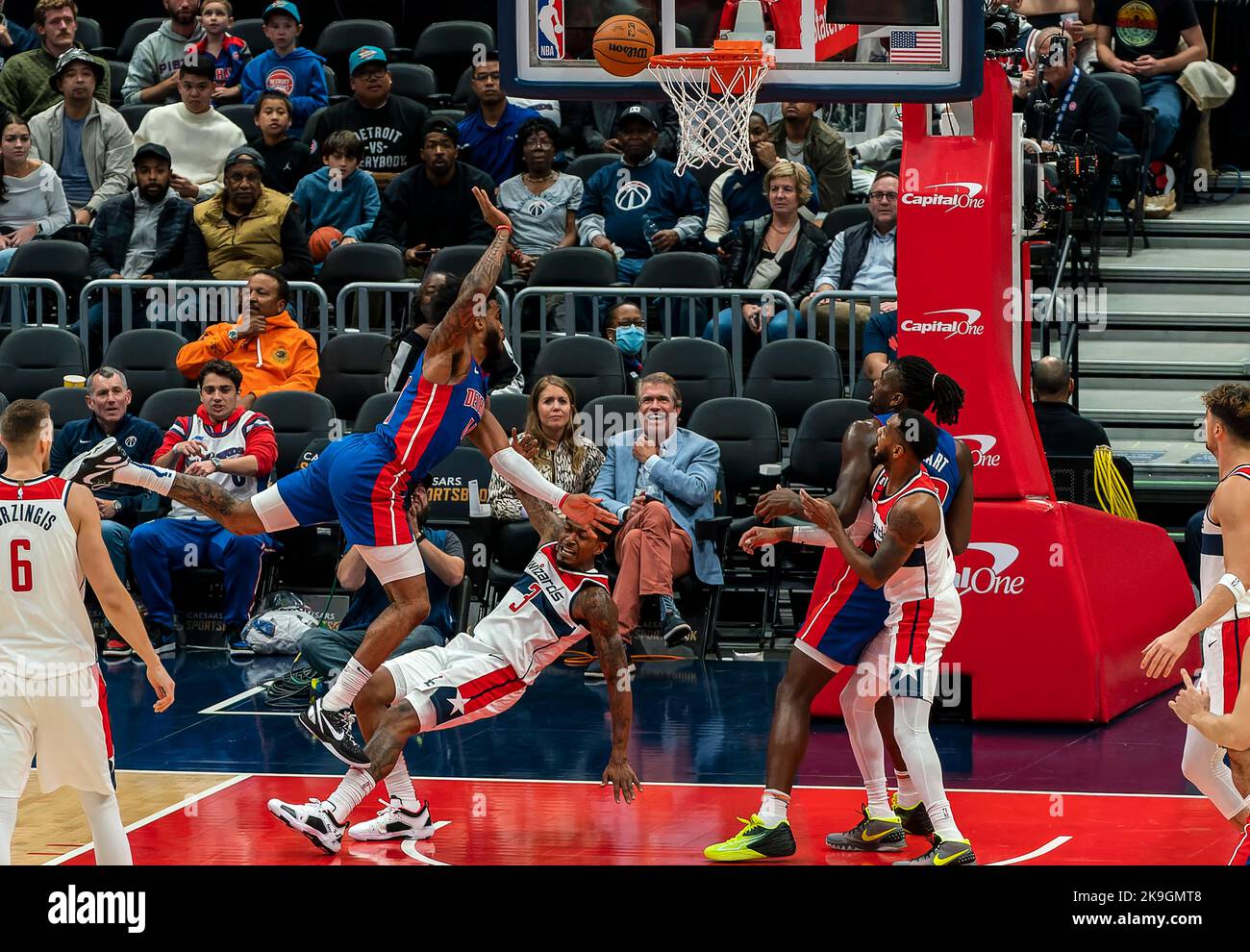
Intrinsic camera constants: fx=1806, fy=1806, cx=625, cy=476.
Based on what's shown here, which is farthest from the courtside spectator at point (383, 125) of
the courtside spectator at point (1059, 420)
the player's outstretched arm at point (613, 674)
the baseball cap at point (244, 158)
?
the player's outstretched arm at point (613, 674)

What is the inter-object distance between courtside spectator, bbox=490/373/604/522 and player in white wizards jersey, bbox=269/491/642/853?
321 centimetres

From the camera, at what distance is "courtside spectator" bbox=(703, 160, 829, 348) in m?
12.7

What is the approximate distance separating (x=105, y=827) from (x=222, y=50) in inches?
470

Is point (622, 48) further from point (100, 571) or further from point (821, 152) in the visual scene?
point (821, 152)

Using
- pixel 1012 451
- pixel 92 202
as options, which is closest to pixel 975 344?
pixel 1012 451

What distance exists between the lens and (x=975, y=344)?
934cm

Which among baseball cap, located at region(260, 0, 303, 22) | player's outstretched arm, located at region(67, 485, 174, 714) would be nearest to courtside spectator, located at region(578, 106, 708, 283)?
baseball cap, located at region(260, 0, 303, 22)

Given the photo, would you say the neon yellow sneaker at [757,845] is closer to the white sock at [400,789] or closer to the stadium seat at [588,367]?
the white sock at [400,789]

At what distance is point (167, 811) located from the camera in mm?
8109

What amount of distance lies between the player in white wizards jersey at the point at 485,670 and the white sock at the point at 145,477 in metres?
1.21

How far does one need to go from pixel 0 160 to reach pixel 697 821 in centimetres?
956

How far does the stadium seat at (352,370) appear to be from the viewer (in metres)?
12.7

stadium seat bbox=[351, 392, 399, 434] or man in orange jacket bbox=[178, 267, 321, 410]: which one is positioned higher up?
man in orange jacket bbox=[178, 267, 321, 410]

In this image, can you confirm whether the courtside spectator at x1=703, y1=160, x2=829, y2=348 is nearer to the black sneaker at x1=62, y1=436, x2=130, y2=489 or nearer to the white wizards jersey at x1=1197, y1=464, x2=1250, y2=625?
the white wizards jersey at x1=1197, y1=464, x2=1250, y2=625
